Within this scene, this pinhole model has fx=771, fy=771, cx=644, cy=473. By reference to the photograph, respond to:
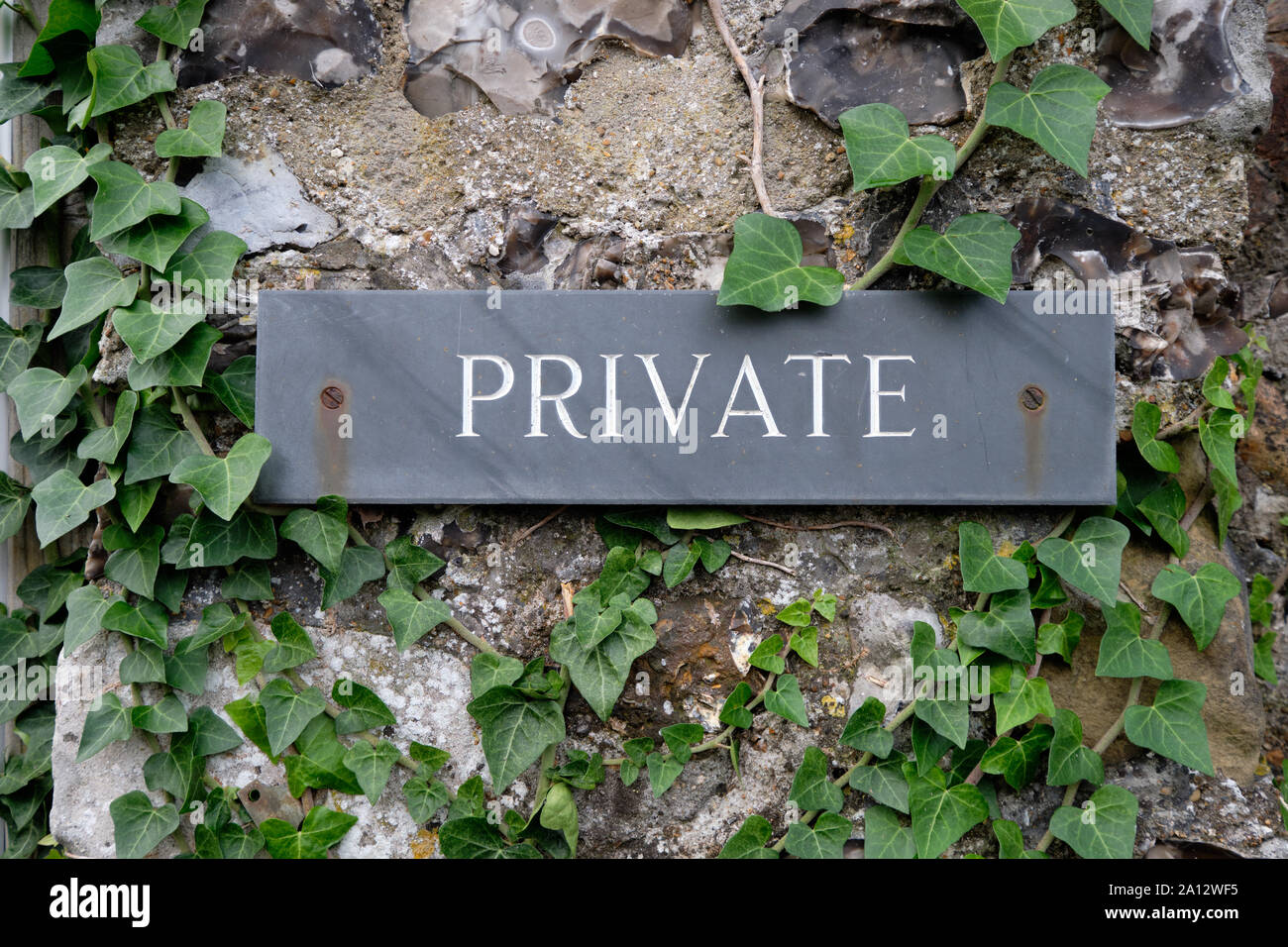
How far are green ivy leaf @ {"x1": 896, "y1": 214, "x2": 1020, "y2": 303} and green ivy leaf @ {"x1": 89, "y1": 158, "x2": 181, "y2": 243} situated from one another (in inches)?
37.4

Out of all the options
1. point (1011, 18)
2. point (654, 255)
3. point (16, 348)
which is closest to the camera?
point (1011, 18)

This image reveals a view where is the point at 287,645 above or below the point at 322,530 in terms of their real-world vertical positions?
below

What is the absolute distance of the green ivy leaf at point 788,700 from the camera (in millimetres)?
969

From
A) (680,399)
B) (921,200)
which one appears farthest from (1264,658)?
(680,399)

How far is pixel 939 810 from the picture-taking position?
97cm

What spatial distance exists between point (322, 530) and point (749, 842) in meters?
0.67

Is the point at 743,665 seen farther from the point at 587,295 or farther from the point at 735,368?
the point at 587,295

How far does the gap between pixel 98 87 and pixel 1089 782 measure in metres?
1.56

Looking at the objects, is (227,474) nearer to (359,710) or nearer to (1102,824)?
(359,710)

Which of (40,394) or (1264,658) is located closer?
(40,394)

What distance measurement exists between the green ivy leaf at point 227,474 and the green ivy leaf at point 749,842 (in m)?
0.74

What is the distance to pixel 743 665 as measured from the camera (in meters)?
1.01

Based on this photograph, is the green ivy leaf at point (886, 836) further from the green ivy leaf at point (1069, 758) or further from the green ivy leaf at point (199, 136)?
the green ivy leaf at point (199, 136)

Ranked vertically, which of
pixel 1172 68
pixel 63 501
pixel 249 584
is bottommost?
pixel 249 584
